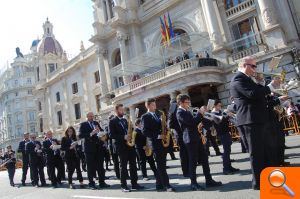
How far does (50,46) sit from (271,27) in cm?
5323

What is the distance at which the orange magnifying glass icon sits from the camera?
2.06 metres

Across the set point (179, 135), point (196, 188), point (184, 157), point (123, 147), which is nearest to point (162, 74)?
point (179, 135)

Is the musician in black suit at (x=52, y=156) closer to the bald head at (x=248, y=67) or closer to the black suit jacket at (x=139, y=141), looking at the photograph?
the black suit jacket at (x=139, y=141)

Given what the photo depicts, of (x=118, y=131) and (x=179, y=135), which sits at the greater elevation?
(x=118, y=131)

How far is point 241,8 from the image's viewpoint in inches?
901

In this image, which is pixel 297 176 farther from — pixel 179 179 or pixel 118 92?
pixel 118 92

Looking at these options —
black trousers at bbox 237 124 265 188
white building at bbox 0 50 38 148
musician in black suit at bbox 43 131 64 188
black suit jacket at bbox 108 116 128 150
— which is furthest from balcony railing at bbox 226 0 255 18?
white building at bbox 0 50 38 148

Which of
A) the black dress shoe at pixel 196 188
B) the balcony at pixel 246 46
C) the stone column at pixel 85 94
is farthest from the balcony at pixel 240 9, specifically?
the stone column at pixel 85 94

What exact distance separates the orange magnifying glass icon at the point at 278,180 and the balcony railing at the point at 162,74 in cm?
1948

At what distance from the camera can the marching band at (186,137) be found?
5.02m

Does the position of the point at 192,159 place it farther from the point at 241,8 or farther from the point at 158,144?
the point at 241,8

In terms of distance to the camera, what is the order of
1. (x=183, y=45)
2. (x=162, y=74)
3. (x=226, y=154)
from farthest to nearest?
(x=183, y=45) → (x=162, y=74) → (x=226, y=154)

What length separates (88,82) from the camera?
3894 centimetres

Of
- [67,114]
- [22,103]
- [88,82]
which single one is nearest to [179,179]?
[88,82]
